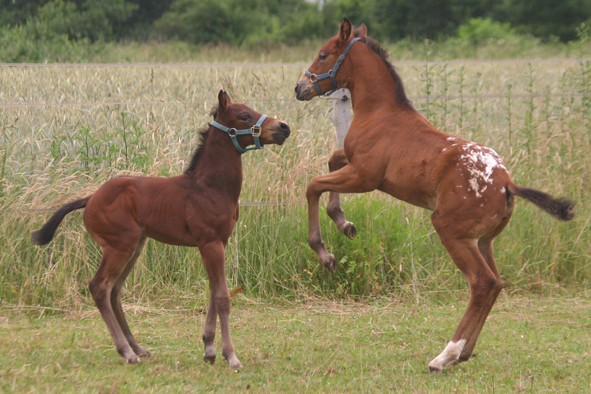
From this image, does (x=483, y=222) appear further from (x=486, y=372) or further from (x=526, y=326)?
(x=526, y=326)

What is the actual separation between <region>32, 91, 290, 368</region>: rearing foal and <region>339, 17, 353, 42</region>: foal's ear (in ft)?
3.25

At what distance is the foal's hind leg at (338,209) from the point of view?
16.5 ft

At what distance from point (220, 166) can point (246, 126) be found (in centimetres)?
33

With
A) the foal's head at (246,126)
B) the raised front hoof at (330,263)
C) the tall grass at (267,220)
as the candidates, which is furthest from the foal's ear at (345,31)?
the tall grass at (267,220)

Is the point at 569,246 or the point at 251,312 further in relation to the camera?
the point at 569,246

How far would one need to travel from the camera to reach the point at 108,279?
4453mm

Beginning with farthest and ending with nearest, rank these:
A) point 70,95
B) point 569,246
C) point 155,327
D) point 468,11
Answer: point 468,11, point 70,95, point 569,246, point 155,327

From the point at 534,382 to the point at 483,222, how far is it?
109cm

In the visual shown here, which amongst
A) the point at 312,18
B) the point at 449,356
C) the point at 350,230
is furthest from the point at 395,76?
the point at 312,18

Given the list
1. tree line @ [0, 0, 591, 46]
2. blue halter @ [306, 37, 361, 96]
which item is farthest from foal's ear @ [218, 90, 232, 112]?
tree line @ [0, 0, 591, 46]

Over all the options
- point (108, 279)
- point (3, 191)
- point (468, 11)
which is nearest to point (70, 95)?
point (3, 191)

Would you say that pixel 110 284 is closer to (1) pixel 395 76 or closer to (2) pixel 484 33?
(1) pixel 395 76

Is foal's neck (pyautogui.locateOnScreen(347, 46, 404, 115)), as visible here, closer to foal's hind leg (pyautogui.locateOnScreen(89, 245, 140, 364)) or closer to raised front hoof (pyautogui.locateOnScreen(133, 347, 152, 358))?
foal's hind leg (pyautogui.locateOnScreen(89, 245, 140, 364))

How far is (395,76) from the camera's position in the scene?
502 cm
